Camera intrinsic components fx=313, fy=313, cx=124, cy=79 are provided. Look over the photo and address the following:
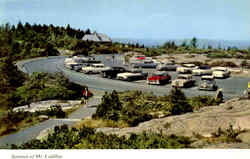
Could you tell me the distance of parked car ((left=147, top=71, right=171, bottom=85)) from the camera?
28.3ft

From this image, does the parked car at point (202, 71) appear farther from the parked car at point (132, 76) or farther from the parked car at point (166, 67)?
the parked car at point (132, 76)

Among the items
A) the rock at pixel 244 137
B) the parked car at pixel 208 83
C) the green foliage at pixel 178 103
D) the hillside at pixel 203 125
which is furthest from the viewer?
the parked car at pixel 208 83

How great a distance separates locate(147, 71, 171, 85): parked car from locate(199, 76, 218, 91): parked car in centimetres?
90

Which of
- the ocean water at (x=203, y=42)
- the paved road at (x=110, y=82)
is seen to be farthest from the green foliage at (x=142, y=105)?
the ocean water at (x=203, y=42)

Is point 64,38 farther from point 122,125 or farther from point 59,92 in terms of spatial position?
point 122,125

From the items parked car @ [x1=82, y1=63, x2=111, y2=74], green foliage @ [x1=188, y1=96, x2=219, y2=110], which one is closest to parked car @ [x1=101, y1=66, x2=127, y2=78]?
parked car @ [x1=82, y1=63, x2=111, y2=74]

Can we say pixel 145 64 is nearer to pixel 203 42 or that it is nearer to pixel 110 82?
pixel 110 82

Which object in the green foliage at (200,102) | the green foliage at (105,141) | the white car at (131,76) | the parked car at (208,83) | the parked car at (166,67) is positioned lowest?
the green foliage at (105,141)

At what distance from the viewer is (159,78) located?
8.73 meters

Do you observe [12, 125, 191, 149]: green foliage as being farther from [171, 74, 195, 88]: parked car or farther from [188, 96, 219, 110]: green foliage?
[171, 74, 195, 88]: parked car

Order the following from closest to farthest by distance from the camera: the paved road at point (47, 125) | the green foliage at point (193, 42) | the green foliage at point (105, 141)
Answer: the green foliage at point (105, 141) → the paved road at point (47, 125) → the green foliage at point (193, 42)

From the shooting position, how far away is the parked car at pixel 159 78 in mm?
8633

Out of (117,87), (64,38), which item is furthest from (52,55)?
(117,87)

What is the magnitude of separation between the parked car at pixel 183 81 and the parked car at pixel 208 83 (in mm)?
248
